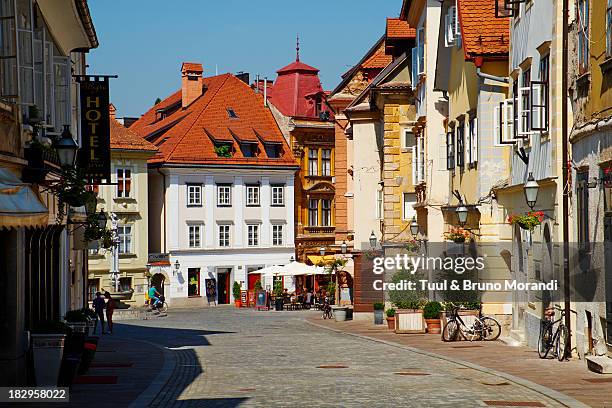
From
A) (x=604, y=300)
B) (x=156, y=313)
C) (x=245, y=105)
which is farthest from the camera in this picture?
(x=245, y=105)

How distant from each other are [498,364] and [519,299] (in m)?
5.75

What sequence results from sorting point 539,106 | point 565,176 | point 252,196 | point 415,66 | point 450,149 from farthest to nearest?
point 252,196 < point 415,66 < point 450,149 < point 539,106 < point 565,176

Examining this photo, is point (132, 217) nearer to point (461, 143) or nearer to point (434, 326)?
point (434, 326)

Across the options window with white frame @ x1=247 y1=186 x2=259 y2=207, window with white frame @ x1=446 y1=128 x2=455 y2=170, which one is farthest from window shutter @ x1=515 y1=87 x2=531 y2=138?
window with white frame @ x1=247 y1=186 x2=259 y2=207

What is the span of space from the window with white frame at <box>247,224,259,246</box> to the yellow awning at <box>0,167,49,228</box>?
214ft

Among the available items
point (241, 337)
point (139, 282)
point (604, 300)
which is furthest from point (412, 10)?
point (139, 282)

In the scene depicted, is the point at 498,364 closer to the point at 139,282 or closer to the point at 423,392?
the point at 423,392

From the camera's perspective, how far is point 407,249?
43375 millimetres

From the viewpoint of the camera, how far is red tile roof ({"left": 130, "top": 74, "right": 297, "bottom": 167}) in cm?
7900

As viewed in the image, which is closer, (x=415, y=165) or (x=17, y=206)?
(x=17, y=206)

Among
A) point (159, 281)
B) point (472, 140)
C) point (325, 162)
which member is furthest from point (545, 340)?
point (325, 162)

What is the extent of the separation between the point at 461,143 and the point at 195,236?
46315 millimetres

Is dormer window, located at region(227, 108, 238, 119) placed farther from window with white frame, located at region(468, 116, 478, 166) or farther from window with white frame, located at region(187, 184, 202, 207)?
window with white frame, located at region(468, 116, 478, 166)

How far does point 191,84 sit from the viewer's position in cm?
8644
